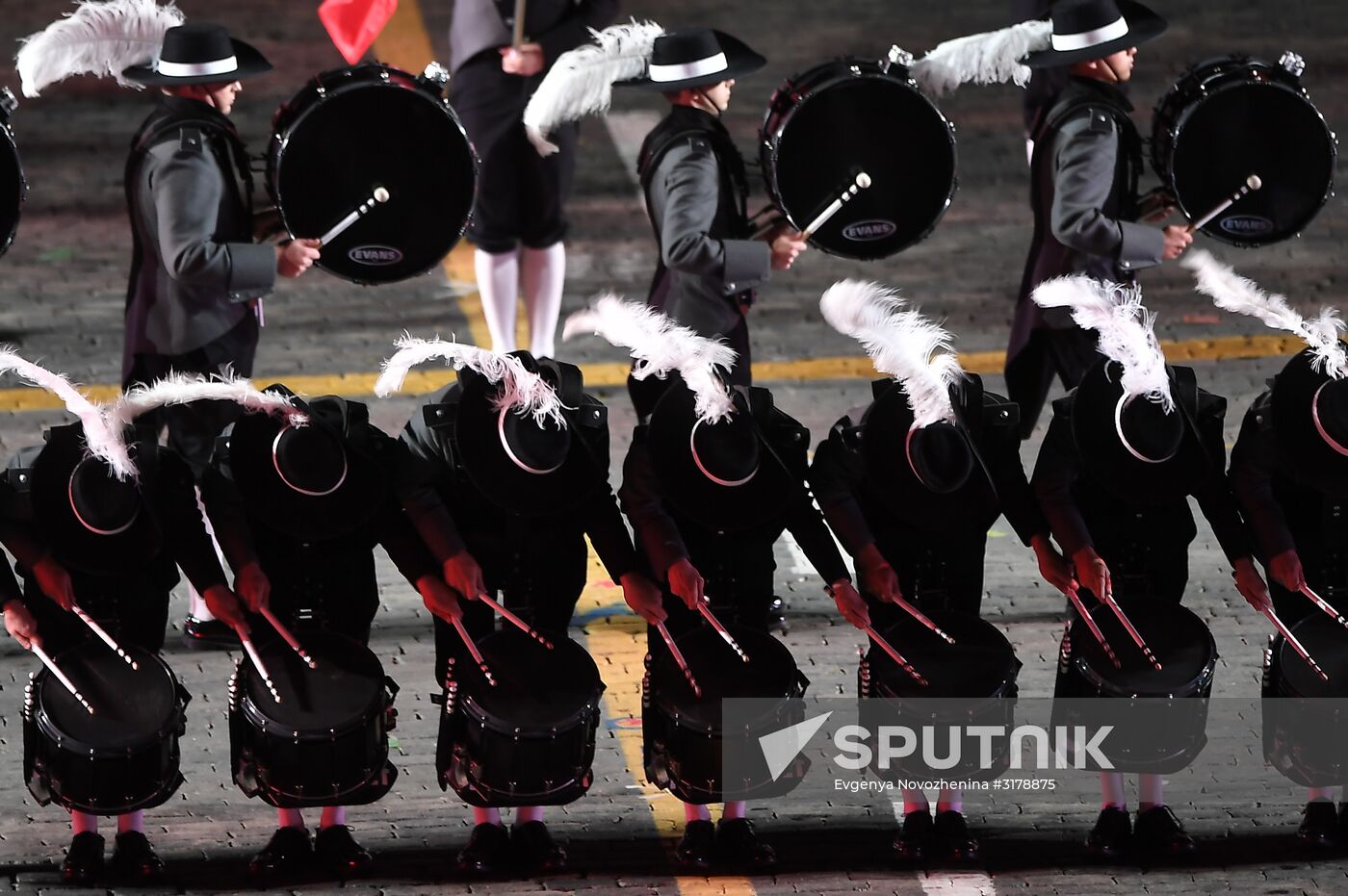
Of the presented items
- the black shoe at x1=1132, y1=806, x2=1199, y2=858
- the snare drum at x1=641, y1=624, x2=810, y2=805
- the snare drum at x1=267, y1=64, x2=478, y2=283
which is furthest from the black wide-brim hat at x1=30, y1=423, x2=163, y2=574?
the black shoe at x1=1132, y1=806, x2=1199, y2=858

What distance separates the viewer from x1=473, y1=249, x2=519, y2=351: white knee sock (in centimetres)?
959

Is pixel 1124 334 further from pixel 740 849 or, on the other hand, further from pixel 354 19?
pixel 354 19

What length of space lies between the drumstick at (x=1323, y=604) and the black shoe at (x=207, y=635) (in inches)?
138

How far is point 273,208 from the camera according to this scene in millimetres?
7449

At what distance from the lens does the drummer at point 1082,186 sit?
7.59 meters

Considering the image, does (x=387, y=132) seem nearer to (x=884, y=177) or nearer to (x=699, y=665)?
(x=884, y=177)

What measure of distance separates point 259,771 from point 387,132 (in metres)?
2.31

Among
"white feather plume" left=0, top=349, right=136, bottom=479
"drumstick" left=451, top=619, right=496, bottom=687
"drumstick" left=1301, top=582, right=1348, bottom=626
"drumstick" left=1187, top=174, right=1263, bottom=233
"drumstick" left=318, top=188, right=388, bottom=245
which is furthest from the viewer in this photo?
"drumstick" left=1187, top=174, right=1263, bottom=233

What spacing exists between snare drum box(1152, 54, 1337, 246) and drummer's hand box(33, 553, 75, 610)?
3.85m

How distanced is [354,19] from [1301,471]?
3.63 metres

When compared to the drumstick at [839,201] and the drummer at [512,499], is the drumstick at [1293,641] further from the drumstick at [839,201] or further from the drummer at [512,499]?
the drumstick at [839,201]

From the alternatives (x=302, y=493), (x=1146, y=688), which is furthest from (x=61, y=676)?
(x=1146, y=688)

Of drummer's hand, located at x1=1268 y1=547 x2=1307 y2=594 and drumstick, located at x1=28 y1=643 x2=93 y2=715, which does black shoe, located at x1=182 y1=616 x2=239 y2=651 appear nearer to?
drumstick, located at x1=28 y1=643 x2=93 y2=715

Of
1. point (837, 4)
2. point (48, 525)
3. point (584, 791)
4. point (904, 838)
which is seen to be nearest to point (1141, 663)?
point (904, 838)
